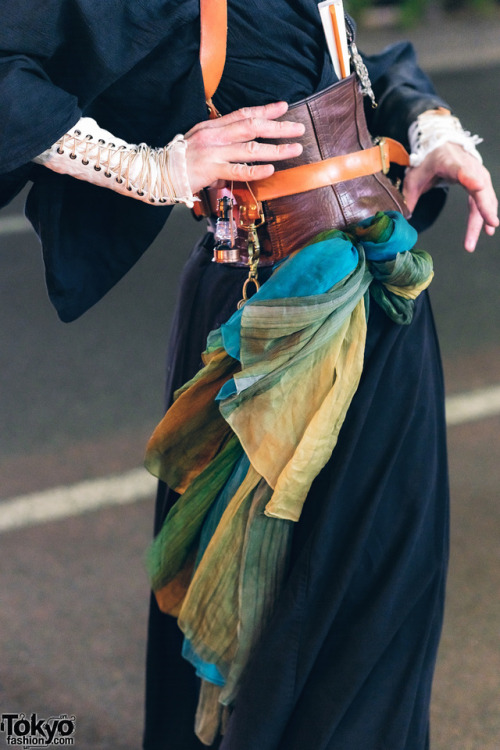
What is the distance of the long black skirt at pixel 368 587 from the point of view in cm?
123

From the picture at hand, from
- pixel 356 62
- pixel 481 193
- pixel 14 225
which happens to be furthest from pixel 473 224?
pixel 14 225

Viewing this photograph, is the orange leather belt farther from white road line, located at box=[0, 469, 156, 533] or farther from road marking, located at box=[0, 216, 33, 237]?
road marking, located at box=[0, 216, 33, 237]

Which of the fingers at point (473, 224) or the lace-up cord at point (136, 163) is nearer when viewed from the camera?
the lace-up cord at point (136, 163)

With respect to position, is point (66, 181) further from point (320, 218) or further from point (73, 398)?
point (73, 398)

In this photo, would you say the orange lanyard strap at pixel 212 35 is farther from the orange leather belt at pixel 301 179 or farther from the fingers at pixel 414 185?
the fingers at pixel 414 185

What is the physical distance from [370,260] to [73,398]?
7.73 feet

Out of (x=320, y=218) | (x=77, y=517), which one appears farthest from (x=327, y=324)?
(x=77, y=517)

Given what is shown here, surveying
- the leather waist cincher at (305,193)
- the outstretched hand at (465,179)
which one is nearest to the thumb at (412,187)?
the outstretched hand at (465,179)

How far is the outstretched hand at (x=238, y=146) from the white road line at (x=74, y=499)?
1.74 m

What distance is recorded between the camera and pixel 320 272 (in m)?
1.19

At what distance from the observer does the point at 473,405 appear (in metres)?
3.24

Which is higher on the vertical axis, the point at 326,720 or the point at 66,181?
the point at 66,181

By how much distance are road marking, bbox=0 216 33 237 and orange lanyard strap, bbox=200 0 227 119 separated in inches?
157

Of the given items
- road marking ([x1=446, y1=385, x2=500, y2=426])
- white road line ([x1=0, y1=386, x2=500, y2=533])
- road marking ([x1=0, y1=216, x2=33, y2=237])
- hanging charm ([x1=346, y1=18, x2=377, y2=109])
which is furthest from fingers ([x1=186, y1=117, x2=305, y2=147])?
road marking ([x1=0, y1=216, x2=33, y2=237])
